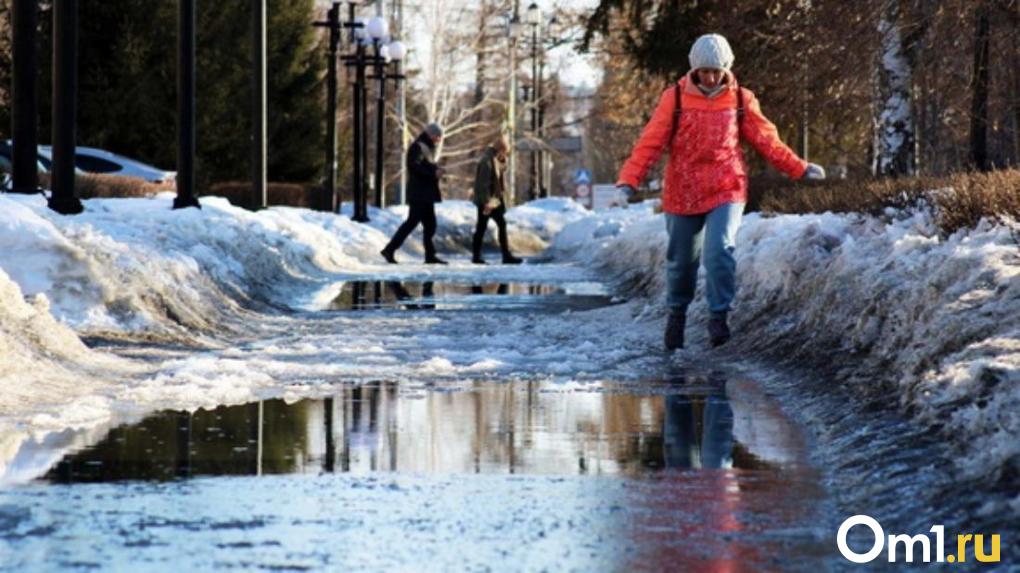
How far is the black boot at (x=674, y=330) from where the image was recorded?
12.8 metres

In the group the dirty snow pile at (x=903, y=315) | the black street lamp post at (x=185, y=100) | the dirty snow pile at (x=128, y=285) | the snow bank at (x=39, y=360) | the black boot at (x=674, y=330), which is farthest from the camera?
the black street lamp post at (x=185, y=100)

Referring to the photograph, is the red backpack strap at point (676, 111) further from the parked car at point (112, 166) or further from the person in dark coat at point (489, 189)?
the parked car at point (112, 166)

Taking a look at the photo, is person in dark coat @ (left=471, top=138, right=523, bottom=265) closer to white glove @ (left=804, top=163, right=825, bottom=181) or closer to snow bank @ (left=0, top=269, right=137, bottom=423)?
white glove @ (left=804, top=163, right=825, bottom=181)

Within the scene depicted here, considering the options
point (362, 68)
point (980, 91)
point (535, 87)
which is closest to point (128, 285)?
point (980, 91)

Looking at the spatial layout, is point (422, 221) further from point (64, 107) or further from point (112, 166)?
point (112, 166)

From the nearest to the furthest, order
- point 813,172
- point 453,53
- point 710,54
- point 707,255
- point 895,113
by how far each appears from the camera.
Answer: point 710,54
point 707,255
point 813,172
point 895,113
point 453,53

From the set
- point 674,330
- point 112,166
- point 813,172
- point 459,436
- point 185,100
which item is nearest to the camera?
point 459,436

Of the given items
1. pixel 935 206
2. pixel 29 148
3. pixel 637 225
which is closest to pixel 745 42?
pixel 637 225

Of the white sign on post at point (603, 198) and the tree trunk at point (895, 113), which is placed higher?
the tree trunk at point (895, 113)

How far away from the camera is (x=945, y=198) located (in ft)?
38.7

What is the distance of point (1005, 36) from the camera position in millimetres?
24156

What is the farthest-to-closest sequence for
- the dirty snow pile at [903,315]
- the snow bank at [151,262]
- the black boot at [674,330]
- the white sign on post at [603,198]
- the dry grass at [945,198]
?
the white sign on post at [603,198]
the snow bank at [151,262]
the black boot at [674,330]
the dry grass at [945,198]
the dirty snow pile at [903,315]

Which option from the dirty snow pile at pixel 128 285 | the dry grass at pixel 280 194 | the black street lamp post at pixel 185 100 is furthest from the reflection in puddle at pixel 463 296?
the dry grass at pixel 280 194

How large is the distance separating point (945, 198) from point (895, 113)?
52.3ft
